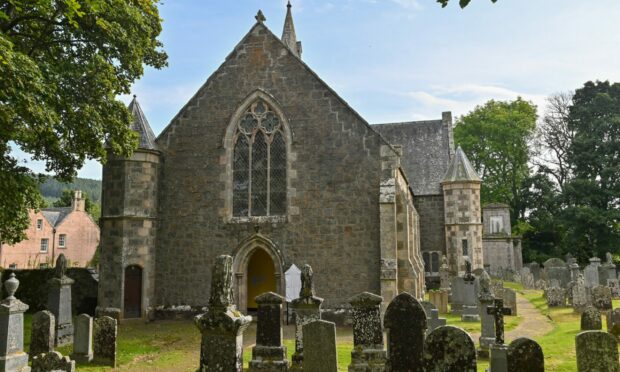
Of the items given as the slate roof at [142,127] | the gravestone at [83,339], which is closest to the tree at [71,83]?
the slate roof at [142,127]

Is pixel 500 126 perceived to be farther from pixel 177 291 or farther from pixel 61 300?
pixel 61 300

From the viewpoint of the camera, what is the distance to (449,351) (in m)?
5.99

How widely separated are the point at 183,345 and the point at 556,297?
608 inches

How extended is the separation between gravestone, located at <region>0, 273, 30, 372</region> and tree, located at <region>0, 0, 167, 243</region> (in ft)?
14.0

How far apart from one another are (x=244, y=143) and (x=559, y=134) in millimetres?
38815

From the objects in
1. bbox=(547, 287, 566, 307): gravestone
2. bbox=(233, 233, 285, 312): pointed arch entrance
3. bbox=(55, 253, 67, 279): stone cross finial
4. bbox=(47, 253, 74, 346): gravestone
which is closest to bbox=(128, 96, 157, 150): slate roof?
bbox=(233, 233, 285, 312): pointed arch entrance

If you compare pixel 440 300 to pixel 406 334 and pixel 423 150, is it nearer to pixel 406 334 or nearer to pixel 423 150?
pixel 423 150

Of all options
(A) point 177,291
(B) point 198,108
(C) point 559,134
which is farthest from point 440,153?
(C) point 559,134

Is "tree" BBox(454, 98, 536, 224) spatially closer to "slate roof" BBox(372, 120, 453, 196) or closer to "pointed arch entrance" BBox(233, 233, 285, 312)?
"slate roof" BBox(372, 120, 453, 196)

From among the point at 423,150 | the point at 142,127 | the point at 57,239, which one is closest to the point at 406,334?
the point at 142,127

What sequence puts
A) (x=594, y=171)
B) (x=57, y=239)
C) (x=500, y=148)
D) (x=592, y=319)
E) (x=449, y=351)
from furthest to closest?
(x=57, y=239)
(x=500, y=148)
(x=594, y=171)
(x=592, y=319)
(x=449, y=351)

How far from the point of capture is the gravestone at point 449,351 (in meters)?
5.88

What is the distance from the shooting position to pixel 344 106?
1734 centimetres

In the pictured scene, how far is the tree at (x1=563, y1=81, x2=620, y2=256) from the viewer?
37.0m
